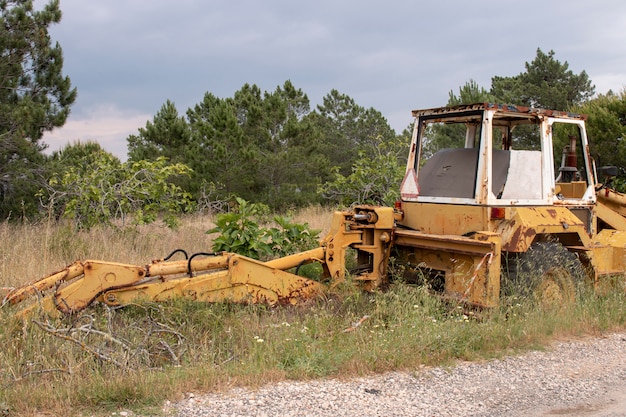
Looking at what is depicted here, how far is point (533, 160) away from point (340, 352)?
141 inches

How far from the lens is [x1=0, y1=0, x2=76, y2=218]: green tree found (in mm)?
11656

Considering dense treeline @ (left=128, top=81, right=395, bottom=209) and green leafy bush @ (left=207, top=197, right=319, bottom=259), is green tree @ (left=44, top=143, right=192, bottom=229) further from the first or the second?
Answer: dense treeline @ (left=128, top=81, right=395, bottom=209)

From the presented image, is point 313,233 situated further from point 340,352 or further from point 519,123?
point 340,352

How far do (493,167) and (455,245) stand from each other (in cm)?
109

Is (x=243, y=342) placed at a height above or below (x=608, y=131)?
below

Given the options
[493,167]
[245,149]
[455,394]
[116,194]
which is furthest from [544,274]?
[245,149]

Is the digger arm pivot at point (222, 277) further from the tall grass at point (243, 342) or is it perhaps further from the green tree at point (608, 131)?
the green tree at point (608, 131)

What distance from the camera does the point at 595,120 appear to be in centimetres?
1500

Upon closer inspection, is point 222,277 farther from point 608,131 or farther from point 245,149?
point 245,149

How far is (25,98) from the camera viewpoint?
39.9 feet

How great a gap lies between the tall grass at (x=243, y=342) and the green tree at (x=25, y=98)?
7.25 m

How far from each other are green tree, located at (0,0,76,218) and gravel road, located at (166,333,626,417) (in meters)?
9.04

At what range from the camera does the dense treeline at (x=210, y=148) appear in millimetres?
11445

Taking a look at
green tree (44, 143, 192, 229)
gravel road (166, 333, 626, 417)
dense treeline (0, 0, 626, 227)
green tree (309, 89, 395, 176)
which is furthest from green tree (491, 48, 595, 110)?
gravel road (166, 333, 626, 417)
